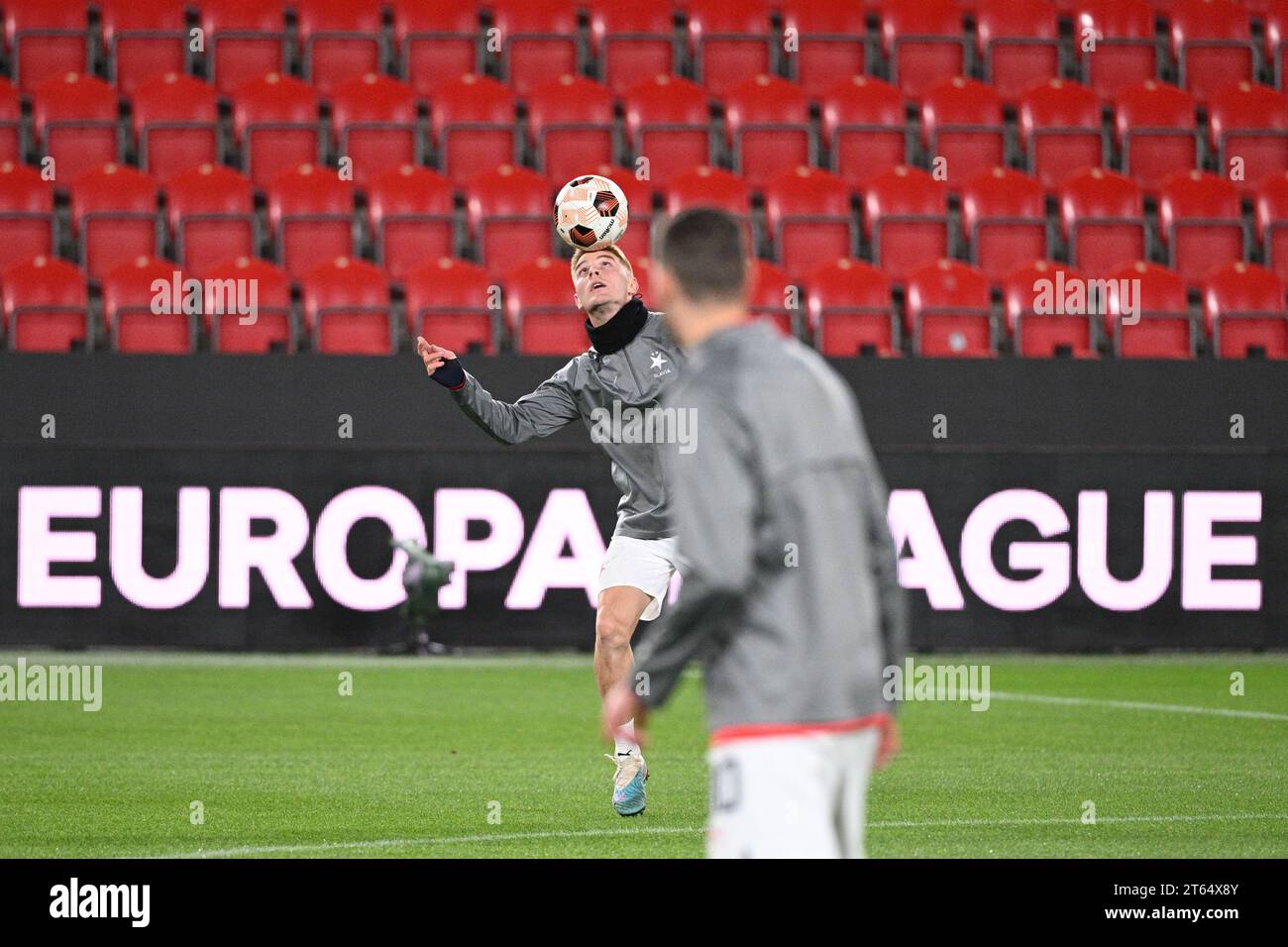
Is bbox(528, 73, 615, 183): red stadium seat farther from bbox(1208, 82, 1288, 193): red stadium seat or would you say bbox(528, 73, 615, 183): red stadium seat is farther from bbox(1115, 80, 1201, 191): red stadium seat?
bbox(1208, 82, 1288, 193): red stadium seat

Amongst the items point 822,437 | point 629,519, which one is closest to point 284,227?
point 629,519

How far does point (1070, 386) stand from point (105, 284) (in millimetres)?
7271

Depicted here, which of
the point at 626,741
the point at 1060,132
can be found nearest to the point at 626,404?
the point at 626,741

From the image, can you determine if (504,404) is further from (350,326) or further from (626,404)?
(350,326)

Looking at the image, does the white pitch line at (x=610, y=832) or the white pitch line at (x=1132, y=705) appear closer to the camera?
the white pitch line at (x=610, y=832)

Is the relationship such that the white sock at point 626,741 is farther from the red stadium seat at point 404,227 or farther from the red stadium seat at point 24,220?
the red stadium seat at point 24,220

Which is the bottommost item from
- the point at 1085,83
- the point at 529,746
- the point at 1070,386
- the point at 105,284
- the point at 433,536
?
the point at 529,746

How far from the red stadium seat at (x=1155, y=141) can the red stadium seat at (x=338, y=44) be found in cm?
686

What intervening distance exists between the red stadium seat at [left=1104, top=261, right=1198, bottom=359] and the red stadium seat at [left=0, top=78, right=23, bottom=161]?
9.14m

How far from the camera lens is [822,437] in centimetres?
384

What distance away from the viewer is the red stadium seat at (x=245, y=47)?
59.0 feet

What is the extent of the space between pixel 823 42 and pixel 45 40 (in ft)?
23.4

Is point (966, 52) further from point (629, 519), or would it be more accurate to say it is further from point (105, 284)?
point (629, 519)

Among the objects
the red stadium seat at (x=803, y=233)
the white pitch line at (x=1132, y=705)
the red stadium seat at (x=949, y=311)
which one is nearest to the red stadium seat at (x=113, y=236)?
the red stadium seat at (x=803, y=233)
